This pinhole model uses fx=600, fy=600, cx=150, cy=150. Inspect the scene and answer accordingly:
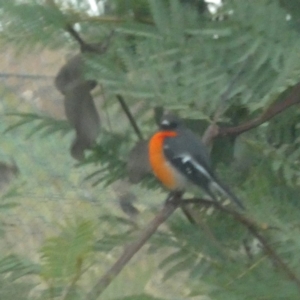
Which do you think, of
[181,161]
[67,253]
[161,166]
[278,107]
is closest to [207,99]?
[278,107]

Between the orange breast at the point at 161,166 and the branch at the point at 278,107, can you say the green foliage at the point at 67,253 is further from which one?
the orange breast at the point at 161,166

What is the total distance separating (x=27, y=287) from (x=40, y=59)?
0.59 m

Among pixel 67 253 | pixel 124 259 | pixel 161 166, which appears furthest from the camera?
pixel 161 166

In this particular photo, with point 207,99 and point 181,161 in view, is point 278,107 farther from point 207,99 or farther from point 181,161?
point 181,161

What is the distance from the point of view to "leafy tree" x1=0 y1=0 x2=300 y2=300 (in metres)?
0.42

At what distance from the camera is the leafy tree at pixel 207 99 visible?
421mm

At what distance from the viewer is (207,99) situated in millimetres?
458

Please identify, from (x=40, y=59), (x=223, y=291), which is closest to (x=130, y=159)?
(x=223, y=291)

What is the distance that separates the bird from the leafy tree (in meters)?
0.02

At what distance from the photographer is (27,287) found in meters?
0.43

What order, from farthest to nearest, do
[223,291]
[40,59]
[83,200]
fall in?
[83,200] → [40,59] → [223,291]

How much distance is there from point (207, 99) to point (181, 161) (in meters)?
0.47

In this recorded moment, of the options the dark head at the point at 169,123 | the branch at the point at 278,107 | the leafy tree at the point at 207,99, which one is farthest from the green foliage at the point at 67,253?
the dark head at the point at 169,123

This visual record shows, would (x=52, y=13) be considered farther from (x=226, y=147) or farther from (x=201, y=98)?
(x=226, y=147)
